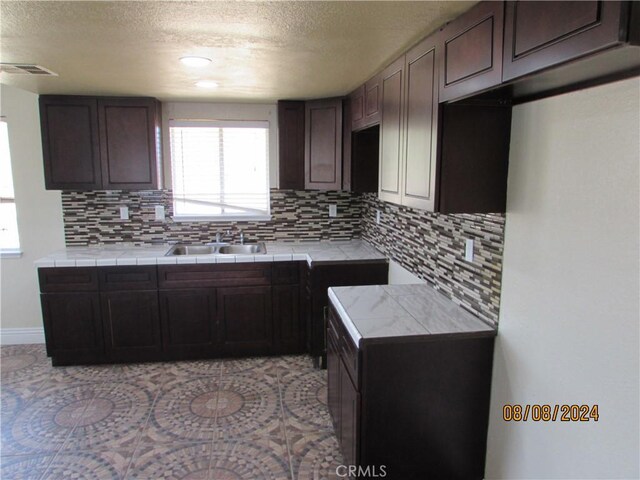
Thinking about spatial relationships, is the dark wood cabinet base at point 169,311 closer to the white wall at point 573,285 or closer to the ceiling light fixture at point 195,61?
the ceiling light fixture at point 195,61

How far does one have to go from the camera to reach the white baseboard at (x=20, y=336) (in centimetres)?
398

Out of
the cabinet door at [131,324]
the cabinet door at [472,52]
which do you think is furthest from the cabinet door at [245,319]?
the cabinet door at [472,52]

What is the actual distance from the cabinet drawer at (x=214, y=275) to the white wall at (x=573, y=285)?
2075 millimetres

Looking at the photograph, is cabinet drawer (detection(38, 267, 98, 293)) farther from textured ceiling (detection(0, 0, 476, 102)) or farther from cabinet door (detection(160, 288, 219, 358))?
textured ceiling (detection(0, 0, 476, 102))

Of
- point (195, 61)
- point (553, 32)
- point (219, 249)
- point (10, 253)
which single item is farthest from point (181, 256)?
point (553, 32)

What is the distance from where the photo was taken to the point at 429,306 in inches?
89.2

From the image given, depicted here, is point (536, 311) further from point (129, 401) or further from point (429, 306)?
point (129, 401)

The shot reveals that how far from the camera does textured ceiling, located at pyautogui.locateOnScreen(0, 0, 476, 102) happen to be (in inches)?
63.9

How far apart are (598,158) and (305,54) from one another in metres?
1.48

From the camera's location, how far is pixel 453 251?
2.29 meters

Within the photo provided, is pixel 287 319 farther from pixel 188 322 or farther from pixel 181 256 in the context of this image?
pixel 181 256
